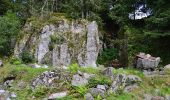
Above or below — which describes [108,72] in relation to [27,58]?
above

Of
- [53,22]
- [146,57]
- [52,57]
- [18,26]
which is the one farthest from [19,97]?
[18,26]

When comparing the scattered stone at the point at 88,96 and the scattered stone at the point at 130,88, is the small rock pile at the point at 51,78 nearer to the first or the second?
the scattered stone at the point at 88,96

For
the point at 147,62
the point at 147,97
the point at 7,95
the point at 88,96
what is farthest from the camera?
the point at 147,62

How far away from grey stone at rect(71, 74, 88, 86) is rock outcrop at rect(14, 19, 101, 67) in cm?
804

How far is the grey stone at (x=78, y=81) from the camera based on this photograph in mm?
17766

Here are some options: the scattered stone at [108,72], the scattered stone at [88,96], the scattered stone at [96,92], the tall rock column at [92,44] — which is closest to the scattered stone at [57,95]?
the scattered stone at [88,96]

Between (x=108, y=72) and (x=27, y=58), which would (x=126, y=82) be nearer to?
(x=108, y=72)

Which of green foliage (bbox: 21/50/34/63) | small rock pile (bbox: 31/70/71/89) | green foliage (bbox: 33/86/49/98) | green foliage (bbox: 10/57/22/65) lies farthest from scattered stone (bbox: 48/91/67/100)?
green foliage (bbox: 21/50/34/63)

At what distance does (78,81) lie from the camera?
18.0 meters

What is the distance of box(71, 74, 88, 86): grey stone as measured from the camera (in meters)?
17.8

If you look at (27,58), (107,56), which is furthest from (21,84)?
(107,56)

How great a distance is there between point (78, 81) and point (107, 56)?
11.7m

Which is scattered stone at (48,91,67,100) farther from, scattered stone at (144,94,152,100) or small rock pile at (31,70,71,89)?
scattered stone at (144,94,152,100)

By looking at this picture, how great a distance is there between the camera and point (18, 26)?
99.1 ft
